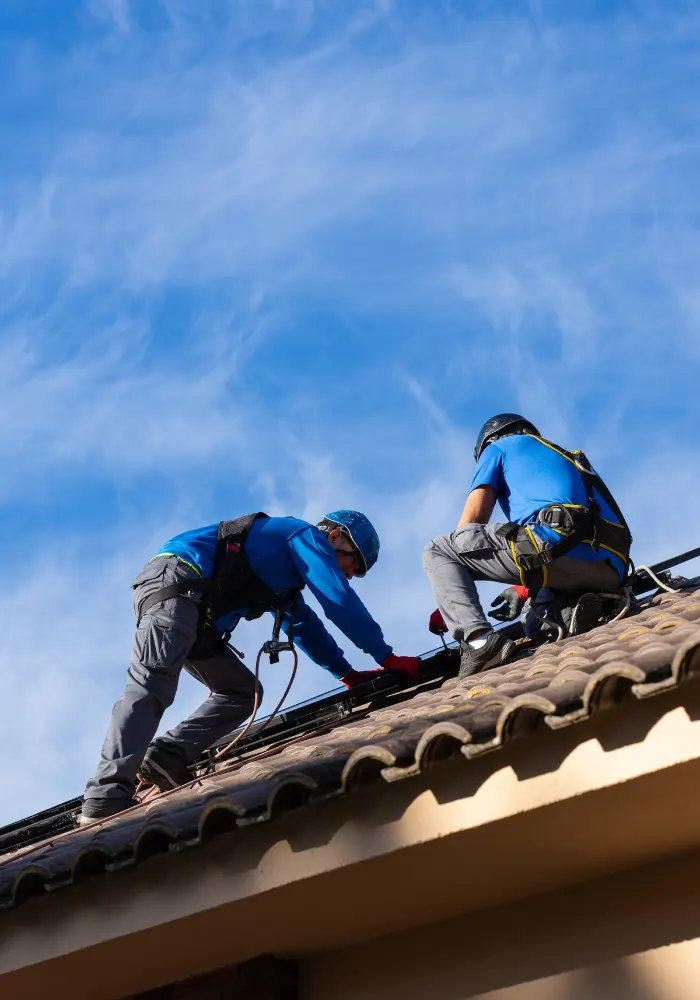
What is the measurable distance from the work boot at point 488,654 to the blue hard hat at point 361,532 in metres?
1.55

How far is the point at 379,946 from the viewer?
3725 mm

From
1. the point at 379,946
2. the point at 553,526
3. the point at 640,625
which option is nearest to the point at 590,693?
the point at 379,946

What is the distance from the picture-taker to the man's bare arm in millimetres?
6605

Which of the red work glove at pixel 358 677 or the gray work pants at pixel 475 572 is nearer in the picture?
the gray work pants at pixel 475 572

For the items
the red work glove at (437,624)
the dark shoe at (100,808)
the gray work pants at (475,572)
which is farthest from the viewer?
the red work glove at (437,624)

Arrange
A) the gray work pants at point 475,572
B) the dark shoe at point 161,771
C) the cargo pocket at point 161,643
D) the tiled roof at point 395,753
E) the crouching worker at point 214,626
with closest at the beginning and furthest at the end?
the tiled roof at point 395,753 → the crouching worker at point 214,626 → the cargo pocket at point 161,643 → the gray work pants at point 475,572 → the dark shoe at point 161,771

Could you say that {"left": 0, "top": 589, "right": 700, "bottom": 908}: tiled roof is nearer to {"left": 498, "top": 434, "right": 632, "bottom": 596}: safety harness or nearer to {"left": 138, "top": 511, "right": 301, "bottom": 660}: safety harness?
{"left": 498, "top": 434, "right": 632, "bottom": 596}: safety harness

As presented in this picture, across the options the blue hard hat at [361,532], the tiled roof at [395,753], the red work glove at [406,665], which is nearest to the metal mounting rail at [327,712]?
the red work glove at [406,665]

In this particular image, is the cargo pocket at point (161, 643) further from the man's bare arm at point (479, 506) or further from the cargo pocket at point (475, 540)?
the man's bare arm at point (479, 506)

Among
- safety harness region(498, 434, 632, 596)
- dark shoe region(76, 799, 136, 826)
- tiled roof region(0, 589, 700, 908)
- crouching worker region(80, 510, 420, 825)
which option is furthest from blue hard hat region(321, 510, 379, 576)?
tiled roof region(0, 589, 700, 908)

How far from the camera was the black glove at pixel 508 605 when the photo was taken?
6.73 m

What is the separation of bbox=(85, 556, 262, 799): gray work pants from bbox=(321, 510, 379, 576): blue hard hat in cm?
105

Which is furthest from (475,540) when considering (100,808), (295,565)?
(100,808)

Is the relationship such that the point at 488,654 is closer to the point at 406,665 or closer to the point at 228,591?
the point at 406,665
